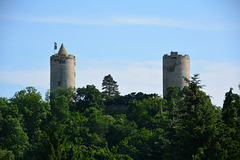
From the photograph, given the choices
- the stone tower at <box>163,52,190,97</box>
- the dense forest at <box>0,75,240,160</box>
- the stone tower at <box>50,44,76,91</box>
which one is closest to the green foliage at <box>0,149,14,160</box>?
the dense forest at <box>0,75,240,160</box>

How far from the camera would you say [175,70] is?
3691 inches

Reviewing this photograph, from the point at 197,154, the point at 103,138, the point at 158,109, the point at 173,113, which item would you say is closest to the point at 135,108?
the point at 158,109

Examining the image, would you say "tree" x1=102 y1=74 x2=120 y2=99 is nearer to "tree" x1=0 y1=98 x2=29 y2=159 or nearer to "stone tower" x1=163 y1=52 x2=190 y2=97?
"stone tower" x1=163 y1=52 x2=190 y2=97

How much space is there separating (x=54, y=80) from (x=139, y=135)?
19.6 meters

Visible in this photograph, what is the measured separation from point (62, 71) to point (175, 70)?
15.5 metres

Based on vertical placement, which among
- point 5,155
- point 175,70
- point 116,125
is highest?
point 175,70

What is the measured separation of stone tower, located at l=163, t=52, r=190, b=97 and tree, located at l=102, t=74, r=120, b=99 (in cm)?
674

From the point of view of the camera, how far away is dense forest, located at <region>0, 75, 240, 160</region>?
150ft

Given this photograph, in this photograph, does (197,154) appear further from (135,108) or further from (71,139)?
(135,108)

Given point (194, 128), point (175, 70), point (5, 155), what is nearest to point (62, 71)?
point (175, 70)

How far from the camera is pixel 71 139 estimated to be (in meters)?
78.1

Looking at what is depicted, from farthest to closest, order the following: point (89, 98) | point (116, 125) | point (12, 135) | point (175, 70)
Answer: point (175, 70) → point (89, 98) → point (116, 125) → point (12, 135)

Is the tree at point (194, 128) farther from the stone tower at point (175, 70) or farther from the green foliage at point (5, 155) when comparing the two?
the stone tower at point (175, 70)

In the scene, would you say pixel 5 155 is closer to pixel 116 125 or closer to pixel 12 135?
pixel 12 135
